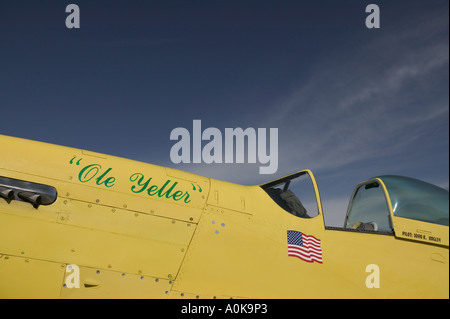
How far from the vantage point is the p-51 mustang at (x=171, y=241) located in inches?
117

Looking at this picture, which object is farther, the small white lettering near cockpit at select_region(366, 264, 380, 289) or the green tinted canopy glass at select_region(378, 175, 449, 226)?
the green tinted canopy glass at select_region(378, 175, 449, 226)

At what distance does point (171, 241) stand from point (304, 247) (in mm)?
1323

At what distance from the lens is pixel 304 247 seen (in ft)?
11.5

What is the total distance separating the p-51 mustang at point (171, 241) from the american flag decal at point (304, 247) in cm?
1

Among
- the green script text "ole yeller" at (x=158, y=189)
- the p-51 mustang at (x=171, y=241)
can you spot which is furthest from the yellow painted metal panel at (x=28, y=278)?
the green script text "ole yeller" at (x=158, y=189)

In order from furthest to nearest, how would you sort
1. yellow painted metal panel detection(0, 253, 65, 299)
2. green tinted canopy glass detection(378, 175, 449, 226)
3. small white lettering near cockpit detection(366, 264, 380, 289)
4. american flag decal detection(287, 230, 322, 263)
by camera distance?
green tinted canopy glass detection(378, 175, 449, 226) → small white lettering near cockpit detection(366, 264, 380, 289) → american flag decal detection(287, 230, 322, 263) → yellow painted metal panel detection(0, 253, 65, 299)

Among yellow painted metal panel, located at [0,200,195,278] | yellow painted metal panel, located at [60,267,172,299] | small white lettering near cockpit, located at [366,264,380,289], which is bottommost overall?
yellow painted metal panel, located at [60,267,172,299]

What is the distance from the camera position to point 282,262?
3381mm

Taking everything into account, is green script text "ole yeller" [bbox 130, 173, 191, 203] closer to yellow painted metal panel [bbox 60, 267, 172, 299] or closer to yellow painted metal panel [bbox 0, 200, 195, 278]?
yellow painted metal panel [bbox 0, 200, 195, 278]

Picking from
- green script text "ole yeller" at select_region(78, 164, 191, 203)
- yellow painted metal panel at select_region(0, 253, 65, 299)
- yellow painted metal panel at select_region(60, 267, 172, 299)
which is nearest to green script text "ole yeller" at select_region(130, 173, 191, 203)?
green script text "ole yeller" at select_region(78, 164, 191, 203)

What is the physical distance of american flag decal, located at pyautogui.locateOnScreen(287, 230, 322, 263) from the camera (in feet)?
11.3

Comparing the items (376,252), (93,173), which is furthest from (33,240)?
(376,252)

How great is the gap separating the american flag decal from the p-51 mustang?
1cm
